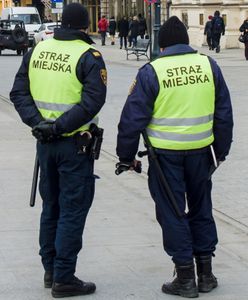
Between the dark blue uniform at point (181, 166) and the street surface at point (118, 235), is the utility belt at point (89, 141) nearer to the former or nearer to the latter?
the dark blue uniform at point (181, 166)

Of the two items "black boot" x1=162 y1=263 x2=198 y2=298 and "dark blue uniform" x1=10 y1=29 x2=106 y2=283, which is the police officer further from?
"dark blue uniform" x1=10 y1=29 x2=106 y2=283

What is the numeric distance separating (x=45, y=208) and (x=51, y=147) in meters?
0.43

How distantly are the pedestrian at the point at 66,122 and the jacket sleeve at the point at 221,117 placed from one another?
0.72 meters

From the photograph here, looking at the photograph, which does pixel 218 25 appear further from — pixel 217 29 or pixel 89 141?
pixel 89 141

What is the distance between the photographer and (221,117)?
6121 mm

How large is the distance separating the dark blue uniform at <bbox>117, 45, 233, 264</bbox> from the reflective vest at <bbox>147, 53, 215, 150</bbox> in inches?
1.7

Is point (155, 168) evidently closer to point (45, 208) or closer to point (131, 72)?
point (45, 208)

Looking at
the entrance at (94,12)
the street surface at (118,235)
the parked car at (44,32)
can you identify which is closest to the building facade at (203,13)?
the parked car at (44,32)

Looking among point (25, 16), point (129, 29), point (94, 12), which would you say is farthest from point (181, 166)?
point (94, 12)

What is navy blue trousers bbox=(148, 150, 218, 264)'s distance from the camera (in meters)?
6.04

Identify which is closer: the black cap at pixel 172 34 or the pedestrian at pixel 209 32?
the black cap at pixel 172 34

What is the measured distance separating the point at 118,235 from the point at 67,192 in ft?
6.15

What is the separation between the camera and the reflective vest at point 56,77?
5.99m

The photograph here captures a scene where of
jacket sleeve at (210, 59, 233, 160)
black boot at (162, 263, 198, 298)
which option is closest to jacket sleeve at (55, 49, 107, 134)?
jacket sleeve at (210, 59, 233, 160)
